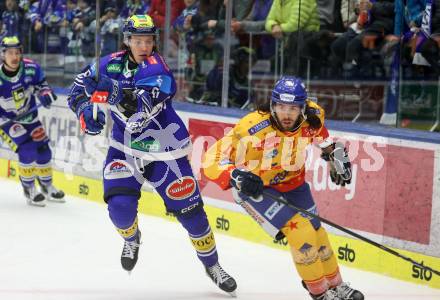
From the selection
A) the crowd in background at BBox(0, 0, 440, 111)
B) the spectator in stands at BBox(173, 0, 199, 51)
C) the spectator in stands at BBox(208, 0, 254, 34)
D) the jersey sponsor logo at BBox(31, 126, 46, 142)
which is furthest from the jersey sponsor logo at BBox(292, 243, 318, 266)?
the jersey sponsor logo at BBox(31, 126, 46, 142)

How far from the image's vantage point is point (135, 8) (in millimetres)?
8344

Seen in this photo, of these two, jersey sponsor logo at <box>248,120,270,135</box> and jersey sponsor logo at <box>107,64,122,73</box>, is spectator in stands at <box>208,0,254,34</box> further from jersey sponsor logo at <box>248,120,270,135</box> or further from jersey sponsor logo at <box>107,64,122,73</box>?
jersey sponsor logo at <box>248,120,270,135</box>

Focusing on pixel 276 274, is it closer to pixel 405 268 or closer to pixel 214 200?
pixel 405 268

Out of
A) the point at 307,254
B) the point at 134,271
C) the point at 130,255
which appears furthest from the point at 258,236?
the point at 307,254

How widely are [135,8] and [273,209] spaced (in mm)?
3906

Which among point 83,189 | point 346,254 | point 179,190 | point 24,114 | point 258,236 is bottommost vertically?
point 83,189

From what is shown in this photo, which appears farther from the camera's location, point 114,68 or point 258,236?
point 258,236

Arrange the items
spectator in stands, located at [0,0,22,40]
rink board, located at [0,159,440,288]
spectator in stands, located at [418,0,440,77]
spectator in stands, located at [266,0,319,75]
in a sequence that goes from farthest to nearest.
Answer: spectator in stands, located at [0,0,22,40] < spectator in stands, located at [266,0,319,75] < spectator in stands, located at [418,0,440,77] < rink board, located at [0,159,440,288]

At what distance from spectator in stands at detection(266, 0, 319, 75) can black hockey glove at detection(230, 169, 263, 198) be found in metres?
2.35

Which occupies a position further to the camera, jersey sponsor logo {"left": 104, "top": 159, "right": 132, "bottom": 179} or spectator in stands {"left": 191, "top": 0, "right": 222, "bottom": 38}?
spectator in stands {"left": 191, "top": 0, "right": 222, "bottom": 38}

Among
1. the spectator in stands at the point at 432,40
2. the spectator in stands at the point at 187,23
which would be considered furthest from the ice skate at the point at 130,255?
the spectator in stands at the point at 187,23

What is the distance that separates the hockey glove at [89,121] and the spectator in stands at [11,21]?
4976 millimetres

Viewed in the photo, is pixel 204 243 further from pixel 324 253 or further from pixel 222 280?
pixel 324 253

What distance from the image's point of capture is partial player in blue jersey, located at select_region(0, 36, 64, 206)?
819cm
